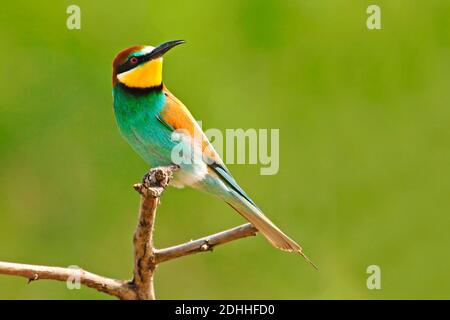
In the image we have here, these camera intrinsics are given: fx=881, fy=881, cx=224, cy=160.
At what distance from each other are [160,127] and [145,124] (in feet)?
0.18

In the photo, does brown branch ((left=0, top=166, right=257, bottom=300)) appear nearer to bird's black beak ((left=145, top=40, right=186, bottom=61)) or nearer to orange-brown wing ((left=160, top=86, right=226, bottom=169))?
orange-brown wing ((left=160, top=86, right=226, bottom=169))

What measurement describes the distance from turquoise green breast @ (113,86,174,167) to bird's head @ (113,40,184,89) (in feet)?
0.13

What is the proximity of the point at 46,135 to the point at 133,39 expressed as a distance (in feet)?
2.42

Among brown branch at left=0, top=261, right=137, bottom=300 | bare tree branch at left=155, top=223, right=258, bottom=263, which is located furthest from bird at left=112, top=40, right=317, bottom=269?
brown branch at left=0, top=261, right=137, bottom=300

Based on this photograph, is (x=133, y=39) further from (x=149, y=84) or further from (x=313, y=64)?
(x=149, y=84)

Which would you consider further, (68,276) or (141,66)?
(141,66)

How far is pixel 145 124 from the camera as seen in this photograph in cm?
319

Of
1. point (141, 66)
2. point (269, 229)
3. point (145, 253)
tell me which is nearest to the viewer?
point (145, 253)

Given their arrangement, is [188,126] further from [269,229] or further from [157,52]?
[269,229]

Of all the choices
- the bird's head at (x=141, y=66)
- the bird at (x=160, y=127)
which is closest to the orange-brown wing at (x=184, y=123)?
the bird at (x=160, y=127)

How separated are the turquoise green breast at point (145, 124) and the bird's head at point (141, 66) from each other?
0.04 metres

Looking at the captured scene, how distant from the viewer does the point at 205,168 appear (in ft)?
10.3

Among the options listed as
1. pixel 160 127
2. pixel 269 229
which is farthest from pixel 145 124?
pixel 269 229

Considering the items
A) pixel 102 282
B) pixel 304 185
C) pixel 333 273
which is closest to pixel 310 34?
pixel 304 185
